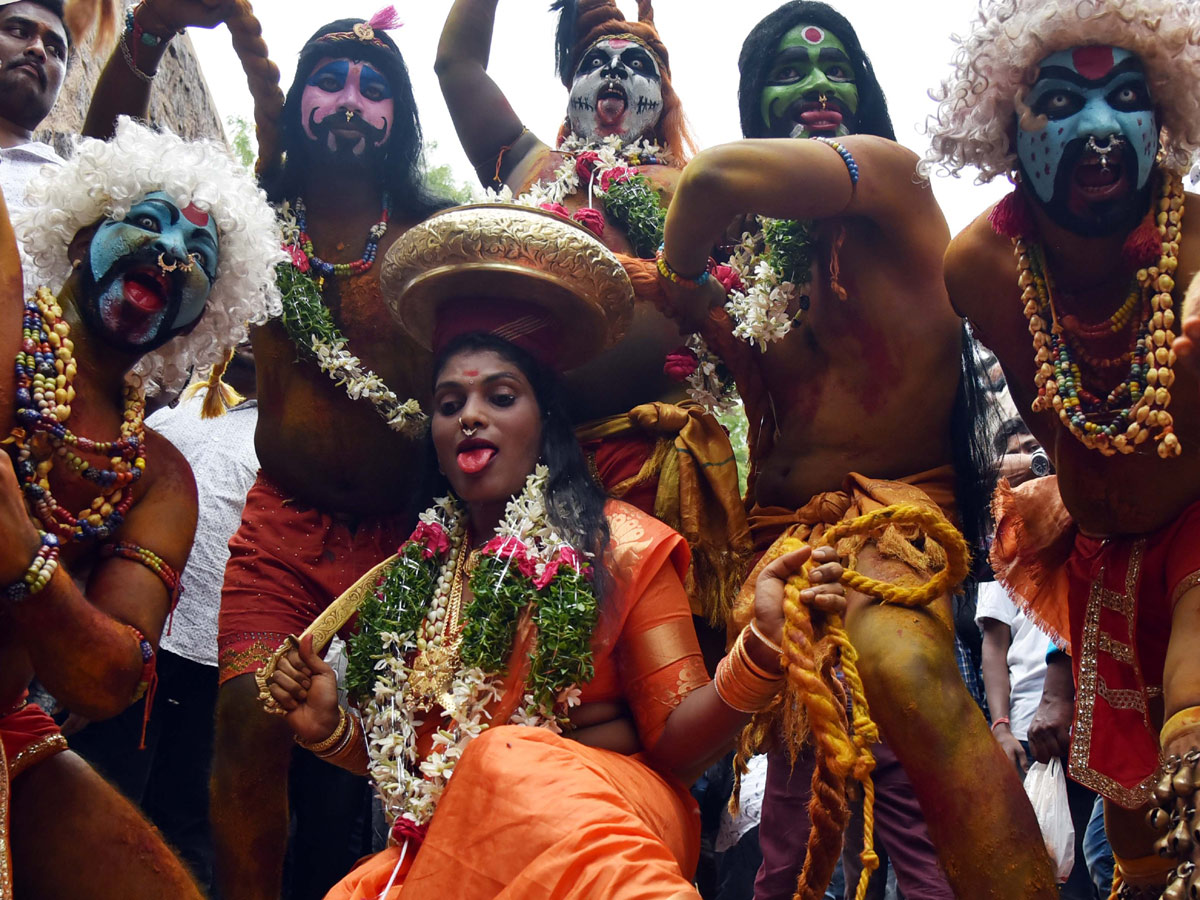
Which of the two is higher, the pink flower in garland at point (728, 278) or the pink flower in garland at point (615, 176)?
the pink flower in garland at point (615, 176)

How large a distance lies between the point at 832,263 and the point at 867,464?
1.94 feet

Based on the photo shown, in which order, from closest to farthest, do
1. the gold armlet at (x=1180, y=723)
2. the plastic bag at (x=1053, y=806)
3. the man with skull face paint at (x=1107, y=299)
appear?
the gold armlet at (x=1180, y=723) → the man with skull face paint at (x=1107, y=299) → the plastic bag at (x=1053, y=806)

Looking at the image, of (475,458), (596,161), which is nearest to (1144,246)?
(475,458)

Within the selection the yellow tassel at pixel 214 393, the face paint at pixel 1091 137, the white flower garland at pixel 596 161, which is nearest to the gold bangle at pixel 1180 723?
the face paint at pixel 1091 137

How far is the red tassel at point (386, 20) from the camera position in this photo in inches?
170

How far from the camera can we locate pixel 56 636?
2.80 meters

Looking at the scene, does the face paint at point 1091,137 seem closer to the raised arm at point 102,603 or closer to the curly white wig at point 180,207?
the curly white wig at point 180,207

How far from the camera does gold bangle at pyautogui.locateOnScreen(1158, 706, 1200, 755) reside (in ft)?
8.21

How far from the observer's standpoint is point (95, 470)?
306cm

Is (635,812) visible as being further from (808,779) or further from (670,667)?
(808,779)

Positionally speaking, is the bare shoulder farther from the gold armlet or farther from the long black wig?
the long black wig

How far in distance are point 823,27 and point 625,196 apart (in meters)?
0.87

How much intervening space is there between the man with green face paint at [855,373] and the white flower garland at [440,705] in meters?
0.70

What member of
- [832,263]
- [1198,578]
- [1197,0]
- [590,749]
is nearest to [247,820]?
[590,749]
